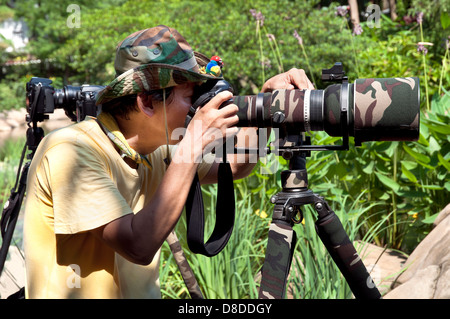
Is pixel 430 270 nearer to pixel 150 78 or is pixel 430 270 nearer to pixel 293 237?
pixel 293 237

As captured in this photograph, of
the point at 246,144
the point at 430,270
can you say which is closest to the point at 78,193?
the point at 246,144

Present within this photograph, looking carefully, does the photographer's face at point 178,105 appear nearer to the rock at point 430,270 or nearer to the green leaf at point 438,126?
the rock at point 430,270

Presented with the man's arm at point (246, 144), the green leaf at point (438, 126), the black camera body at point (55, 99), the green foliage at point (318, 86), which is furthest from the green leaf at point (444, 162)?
the black camera body at point (55, 99)

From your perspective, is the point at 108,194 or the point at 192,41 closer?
the point at 108,194

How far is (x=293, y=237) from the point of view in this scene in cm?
150

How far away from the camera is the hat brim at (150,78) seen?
1446 mm

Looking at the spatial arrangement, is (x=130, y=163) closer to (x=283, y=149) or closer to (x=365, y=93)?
(x=283, y=149)

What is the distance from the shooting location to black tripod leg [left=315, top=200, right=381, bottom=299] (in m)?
1.55

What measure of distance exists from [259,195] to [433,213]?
3.57 ft

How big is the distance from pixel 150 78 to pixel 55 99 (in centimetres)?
81

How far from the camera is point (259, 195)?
3.70 m

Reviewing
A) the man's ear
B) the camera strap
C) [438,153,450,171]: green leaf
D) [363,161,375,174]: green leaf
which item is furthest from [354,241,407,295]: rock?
the man's ear

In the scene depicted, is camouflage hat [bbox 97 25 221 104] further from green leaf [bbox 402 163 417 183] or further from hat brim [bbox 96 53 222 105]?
green leaf [bbox 402 163 417 183]
